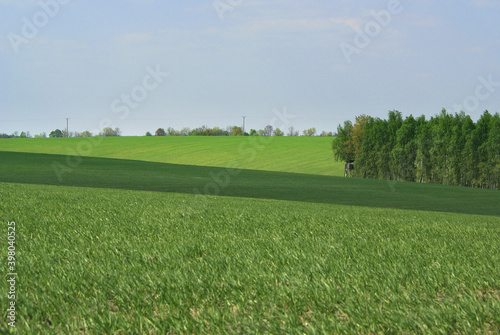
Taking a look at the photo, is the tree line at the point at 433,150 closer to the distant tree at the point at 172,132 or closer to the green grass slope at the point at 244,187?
the green grass slope at the point at 244,187

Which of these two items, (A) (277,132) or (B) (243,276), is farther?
(A) (277,132)

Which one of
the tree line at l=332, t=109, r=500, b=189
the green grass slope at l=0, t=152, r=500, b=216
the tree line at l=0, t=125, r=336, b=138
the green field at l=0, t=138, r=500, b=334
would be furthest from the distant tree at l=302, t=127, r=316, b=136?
the green field at l=0, t=138, r=500, b=334

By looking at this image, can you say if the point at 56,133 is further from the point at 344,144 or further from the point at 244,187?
the point at 244,187

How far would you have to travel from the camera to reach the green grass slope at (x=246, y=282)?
3365mm

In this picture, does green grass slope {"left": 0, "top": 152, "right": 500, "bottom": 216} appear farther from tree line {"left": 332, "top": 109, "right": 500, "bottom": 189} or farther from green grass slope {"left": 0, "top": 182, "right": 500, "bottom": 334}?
green grass slope {"left": 0, "top": 182, "right": 500, "bottom": 334}

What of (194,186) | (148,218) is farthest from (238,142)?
(148,218)

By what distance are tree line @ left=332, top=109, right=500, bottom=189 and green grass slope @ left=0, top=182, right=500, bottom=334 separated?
187ft

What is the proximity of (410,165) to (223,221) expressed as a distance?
6179cm

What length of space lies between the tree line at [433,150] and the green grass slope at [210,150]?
→ 8.56m

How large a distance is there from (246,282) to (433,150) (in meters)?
63.4

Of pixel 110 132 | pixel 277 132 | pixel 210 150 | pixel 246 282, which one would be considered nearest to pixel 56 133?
pixel 110 132

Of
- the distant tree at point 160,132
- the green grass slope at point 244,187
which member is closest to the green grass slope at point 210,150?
the green grass slope at point 244,187

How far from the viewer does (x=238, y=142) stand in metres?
109

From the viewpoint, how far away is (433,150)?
62812mm
